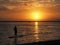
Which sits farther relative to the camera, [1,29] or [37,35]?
[1,29]

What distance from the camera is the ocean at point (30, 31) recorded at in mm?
2783

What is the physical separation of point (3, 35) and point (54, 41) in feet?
2.52

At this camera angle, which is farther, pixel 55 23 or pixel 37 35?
pixel 55 23

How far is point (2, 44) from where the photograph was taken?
2793 mm

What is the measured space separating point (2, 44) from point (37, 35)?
517 mm

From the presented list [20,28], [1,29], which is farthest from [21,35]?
[1,29]

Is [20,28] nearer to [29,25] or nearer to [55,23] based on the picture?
[29,25]

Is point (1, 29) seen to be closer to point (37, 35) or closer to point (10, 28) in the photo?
point (10, 28)

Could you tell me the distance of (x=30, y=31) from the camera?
298cm

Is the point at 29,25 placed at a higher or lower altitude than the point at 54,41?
higher

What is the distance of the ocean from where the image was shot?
9.13ft

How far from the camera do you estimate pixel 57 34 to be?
2.92m

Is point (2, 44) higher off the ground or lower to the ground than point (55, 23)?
lower

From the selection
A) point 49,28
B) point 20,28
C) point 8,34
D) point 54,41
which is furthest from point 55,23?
point 8,34
